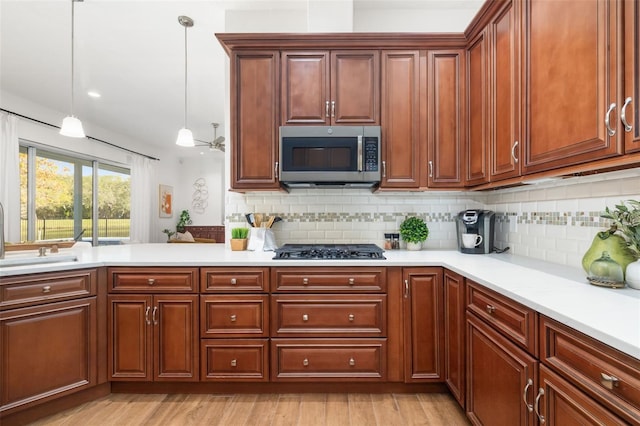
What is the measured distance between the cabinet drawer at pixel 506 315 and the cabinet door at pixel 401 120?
958mm

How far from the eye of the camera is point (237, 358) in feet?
6.52

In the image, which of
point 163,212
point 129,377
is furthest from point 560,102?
point 163,212

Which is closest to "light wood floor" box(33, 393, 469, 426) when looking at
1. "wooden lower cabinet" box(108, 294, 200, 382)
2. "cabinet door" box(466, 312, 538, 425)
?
"wooden lower cabinet" box(108, 294, 200, 382)

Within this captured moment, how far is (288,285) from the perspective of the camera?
2.00m

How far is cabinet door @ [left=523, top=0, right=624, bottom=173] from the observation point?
1.13m

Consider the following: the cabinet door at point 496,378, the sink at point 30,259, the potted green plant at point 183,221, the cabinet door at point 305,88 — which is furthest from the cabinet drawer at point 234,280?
the potted green plant at point 183,221

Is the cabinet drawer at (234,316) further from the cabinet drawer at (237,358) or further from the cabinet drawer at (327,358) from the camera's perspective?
the cabinet drawer at (327,358)

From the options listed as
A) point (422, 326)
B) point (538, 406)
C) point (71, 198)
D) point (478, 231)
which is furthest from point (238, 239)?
point (71, 198)

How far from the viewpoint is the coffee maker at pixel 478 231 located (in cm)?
221

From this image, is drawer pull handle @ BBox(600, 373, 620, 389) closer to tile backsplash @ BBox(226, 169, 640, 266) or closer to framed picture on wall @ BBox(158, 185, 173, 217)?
tile backsplash @ BBox(226, 169, 640, 266)

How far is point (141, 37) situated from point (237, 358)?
10.2 ft

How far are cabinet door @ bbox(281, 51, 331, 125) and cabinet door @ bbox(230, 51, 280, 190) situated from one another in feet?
0.25

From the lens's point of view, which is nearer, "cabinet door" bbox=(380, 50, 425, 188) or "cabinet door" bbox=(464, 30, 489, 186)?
"cabinet door" bbox=(464, 30, 489, 186)

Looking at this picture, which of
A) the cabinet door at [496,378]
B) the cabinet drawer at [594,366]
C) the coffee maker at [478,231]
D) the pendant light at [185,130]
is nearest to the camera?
the cabinet drawer at [594,366]
